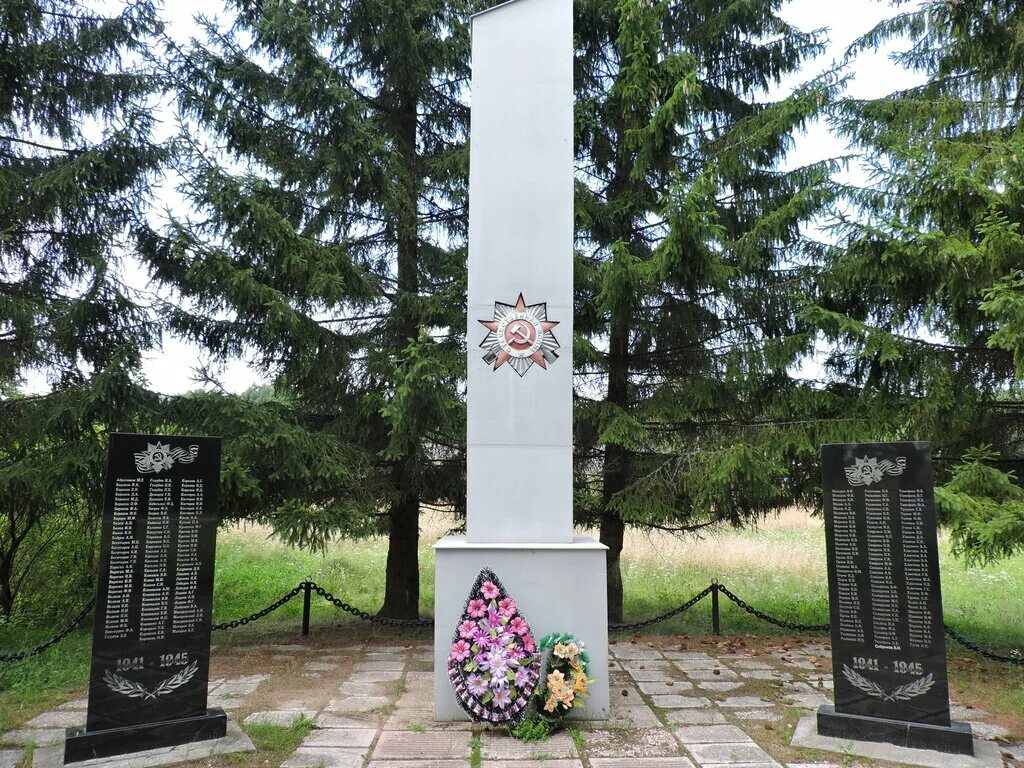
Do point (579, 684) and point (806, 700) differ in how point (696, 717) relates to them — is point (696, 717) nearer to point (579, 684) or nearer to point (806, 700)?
point (579, 684)

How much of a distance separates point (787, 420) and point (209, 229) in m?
6.40

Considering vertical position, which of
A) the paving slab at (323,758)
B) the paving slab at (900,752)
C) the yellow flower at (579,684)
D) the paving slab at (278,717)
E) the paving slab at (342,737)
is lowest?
the paving slab at (278,717)

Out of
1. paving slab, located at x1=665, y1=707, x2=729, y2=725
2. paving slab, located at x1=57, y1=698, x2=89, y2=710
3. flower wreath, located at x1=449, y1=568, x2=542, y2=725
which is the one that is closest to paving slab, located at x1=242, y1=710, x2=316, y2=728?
flower wreath, located at x1=449, y1=568, x2=542, y2=725

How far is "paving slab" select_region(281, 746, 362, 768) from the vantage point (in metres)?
4.17

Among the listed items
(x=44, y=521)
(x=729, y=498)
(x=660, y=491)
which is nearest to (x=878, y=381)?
(x=729, y=498)

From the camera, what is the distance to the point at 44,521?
387 inches

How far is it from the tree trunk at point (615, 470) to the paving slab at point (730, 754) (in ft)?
12.5

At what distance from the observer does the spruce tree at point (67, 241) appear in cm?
681

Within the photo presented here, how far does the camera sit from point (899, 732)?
4.48 metres

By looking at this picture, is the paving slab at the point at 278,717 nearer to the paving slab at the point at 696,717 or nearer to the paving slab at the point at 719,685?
the paving slab at the point at 696,717

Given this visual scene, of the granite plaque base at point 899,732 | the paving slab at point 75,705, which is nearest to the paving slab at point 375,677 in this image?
the paving slab at point 75,705

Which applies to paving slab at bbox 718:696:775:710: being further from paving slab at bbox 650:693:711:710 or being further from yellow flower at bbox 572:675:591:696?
yellow flower at bbox 572:675:591:696

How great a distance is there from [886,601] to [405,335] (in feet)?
18.5

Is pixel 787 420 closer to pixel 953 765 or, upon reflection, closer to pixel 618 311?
pixel 618 311
